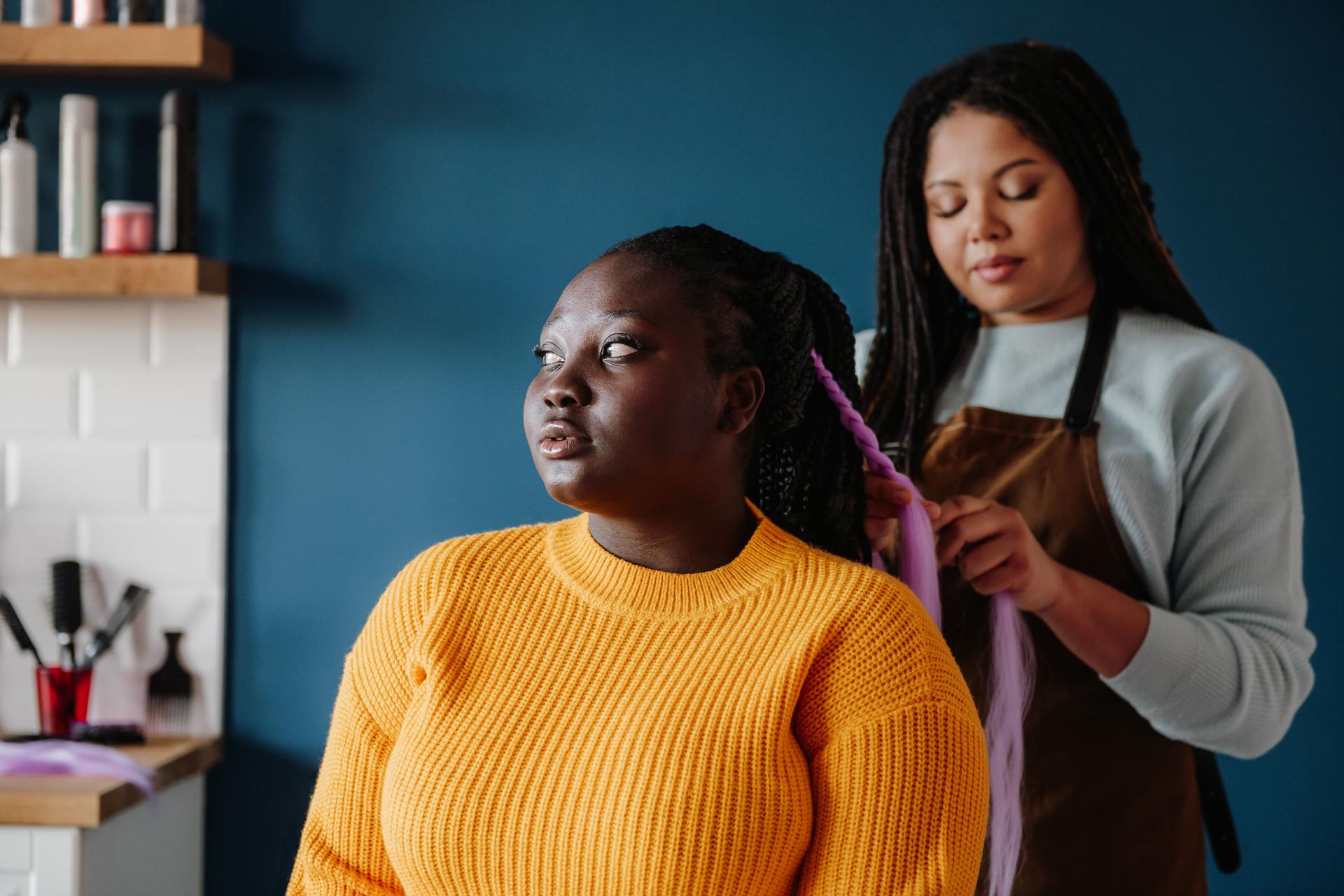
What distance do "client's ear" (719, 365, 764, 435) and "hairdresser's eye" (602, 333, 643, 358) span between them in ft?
0.25

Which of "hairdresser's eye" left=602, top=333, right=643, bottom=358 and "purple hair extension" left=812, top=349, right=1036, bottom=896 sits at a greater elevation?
"hairdresser's eye" left=602, top=333, right=643, bottom=358

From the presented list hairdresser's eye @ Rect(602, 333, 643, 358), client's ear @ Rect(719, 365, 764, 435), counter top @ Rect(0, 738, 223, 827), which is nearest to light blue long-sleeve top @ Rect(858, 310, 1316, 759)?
client's ear @ Rect(719, 365, 764, 435)

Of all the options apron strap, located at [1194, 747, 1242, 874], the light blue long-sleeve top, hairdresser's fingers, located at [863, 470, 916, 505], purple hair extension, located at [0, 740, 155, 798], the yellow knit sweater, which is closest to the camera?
the yellow knit sweater

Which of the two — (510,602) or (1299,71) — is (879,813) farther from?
(1299,71)

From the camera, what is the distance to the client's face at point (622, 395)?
0.73m

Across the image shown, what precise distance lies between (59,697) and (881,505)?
4.52ft

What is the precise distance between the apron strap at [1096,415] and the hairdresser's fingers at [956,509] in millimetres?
214

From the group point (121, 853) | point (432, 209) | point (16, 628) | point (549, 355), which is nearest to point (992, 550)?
point (549, 355)

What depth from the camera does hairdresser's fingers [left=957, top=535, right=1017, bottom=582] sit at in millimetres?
1011

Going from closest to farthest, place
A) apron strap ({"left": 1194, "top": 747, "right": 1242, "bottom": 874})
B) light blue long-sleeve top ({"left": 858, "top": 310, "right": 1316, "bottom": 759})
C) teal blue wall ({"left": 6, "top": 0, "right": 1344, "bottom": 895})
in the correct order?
light blue long-sleeve top ({"left": 858, "top": 310, "right": 1316, "bottom": 759}) → apron strap ({"left": 1194, "top": 747, "right": 1242, "bottom": 874}) → teal blue wall ({"left": 6, "top": 0, "right": 1344, "bottom": 895})

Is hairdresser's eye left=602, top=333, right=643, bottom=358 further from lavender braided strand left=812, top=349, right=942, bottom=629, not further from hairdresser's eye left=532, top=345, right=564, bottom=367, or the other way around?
lavender braided strand left=812, top=349, right=942, bottom=629

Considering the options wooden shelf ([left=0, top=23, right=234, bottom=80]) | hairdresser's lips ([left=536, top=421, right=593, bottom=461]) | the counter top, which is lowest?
the counter top

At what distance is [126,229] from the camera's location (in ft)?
5.74

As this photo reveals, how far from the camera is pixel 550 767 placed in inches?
28.8
